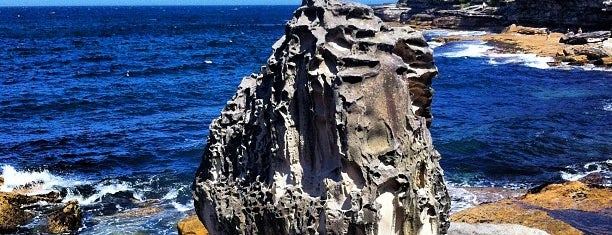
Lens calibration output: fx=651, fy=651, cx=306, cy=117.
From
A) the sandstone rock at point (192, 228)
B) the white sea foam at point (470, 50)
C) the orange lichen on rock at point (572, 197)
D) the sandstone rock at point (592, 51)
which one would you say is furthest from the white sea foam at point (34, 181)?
the white sea foam at point (470, 50)

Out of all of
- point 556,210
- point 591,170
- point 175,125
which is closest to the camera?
point 556,210

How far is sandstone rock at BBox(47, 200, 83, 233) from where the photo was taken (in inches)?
675

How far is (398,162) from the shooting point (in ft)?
25.4

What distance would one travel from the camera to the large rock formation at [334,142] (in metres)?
7.58

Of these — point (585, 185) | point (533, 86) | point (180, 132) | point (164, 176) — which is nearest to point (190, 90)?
point (180, 132)

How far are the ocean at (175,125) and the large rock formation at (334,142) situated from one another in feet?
29.0

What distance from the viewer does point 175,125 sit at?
2986 cm

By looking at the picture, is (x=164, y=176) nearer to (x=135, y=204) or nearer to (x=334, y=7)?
(x=135, y=204)

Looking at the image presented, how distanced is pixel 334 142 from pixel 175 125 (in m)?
23.0

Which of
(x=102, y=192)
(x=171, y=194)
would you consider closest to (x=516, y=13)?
(x=171, y=194)

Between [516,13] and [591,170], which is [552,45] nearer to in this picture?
[516,13]

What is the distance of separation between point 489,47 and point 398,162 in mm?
56682

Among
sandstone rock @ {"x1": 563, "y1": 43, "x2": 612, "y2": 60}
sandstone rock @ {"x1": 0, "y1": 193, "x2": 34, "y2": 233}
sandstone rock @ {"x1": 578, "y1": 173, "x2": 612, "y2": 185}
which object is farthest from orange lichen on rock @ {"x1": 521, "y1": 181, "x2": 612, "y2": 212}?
sandstone rock @ {"x1": 563, "y1": 43, "x2": 612, "y2": 60}

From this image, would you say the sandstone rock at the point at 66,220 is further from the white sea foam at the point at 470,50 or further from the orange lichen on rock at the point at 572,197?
the white sea foam at the point at 470,50
